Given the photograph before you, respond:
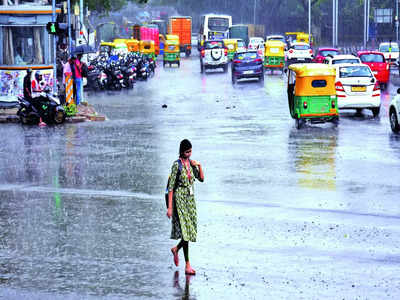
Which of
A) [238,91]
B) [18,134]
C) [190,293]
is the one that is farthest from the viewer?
[238,91]

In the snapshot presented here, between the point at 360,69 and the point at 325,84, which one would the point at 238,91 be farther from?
the point at 325,84

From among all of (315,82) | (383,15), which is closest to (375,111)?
(315,82)

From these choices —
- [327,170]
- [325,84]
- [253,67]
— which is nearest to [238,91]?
[253,67]

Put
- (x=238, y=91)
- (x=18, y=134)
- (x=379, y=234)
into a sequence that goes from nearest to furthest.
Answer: (x=379, y=234), (x=18, y=134), (x=238, y=91)

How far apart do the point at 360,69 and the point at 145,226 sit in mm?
18134

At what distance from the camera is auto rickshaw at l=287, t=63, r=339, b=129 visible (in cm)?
2484

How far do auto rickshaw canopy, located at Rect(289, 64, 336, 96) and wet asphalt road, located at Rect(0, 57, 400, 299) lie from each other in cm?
102

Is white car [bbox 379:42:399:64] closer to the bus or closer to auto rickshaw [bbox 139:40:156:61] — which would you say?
auto rickshaw [bbox 139:40:156:61]

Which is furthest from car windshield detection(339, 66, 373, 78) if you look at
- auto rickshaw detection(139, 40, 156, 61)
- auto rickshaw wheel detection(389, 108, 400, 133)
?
auto rickshaw detection(139, 40, 156, 61)

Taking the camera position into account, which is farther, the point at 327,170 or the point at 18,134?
the point at 18,134

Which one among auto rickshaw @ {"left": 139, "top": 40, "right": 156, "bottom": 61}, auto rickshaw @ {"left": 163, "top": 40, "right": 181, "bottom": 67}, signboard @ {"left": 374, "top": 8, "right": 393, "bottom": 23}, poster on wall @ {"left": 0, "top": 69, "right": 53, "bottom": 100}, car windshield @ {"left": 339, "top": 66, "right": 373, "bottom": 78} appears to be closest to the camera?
car windshield @ {"left": 339, "top": 66, "right": 373, "bottom": 78}

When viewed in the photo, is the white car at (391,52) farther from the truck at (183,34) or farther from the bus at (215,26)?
the truck at (183,34)

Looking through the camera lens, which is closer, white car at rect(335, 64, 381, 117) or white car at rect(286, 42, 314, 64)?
white car at rect(335, 64, 381, 117)

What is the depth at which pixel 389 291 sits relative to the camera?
901cm
